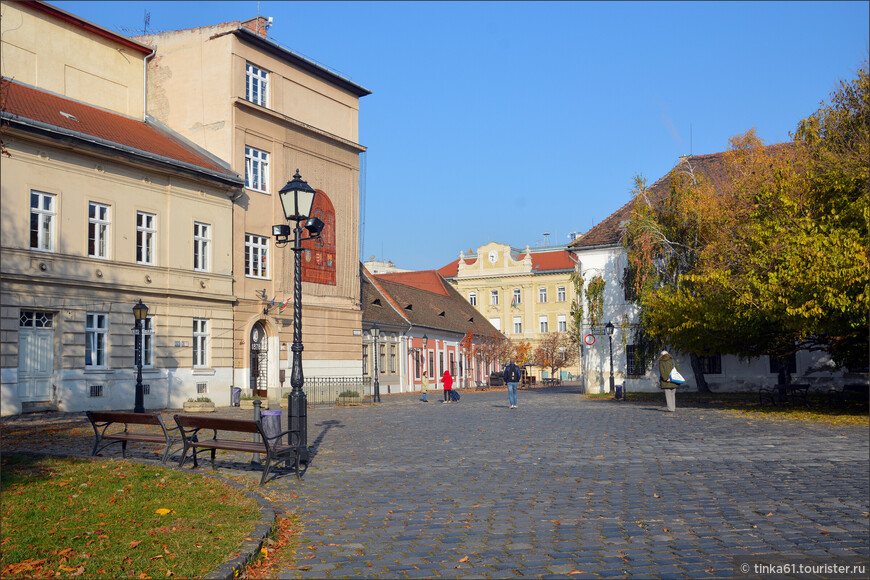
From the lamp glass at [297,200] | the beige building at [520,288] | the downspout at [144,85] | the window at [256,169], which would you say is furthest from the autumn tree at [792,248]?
the beige building at [520,288]

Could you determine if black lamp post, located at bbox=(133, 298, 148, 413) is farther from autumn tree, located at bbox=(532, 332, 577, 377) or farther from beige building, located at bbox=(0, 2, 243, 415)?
autumn tree, located at bbox=(532, 332, 577, 377)

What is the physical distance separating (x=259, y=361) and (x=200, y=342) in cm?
404

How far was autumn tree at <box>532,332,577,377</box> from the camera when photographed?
72.9 metres

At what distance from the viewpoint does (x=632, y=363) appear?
39.4 meters

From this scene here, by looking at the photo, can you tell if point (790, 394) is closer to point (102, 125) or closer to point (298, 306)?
point (298, 306)

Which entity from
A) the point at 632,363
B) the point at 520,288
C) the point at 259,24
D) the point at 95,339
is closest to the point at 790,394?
the point at 632,363

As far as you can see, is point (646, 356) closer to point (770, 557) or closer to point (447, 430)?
point (447, 430)

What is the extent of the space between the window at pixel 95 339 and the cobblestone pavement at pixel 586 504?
12638mm

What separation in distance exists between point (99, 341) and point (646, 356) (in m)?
23.9

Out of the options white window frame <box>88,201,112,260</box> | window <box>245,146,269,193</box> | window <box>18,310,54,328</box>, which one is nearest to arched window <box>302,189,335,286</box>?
window <box>245,146,269,193</box>

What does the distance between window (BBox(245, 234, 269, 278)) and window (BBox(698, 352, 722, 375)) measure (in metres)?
20.6

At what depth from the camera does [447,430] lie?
19094 millimetres

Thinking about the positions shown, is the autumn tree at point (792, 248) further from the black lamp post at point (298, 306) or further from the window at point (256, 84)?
the window at point (256, 84)

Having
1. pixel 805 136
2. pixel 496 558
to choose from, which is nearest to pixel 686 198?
pixel 805 136
